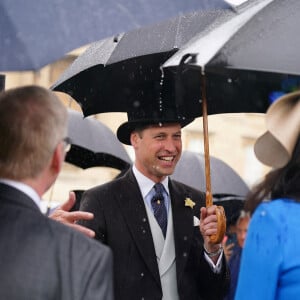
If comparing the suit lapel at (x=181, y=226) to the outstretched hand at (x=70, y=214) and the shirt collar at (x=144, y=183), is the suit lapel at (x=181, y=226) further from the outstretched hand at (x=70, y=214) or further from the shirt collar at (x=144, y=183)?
the outstretched hand at (x=70, y=214)

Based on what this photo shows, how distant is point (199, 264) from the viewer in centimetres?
568

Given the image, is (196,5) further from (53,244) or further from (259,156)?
(53,244)

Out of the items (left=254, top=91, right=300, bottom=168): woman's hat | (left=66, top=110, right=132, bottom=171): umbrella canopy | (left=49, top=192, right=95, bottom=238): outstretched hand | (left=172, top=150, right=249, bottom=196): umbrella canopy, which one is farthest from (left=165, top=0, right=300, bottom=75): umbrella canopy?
(left=172, top=150, right=249, bottom=196): umbrella canopy

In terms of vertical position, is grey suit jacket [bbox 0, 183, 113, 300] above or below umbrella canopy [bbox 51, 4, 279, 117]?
below

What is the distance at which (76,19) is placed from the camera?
4230 mm

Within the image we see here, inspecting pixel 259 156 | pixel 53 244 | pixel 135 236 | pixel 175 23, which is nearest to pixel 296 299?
pixel 259 156

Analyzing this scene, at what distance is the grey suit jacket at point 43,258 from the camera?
11.6 ft

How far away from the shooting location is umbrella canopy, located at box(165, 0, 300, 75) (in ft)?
13.6

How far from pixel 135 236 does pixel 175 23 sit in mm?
1208

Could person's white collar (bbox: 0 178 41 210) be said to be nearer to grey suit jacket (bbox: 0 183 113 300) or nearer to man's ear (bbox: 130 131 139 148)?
grey suit jacket (bbox: 0 183 113 300)

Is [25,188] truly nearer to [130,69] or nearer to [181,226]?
[181,226]

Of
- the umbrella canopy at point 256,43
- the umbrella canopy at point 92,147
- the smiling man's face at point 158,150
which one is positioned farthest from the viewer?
the umbrella canopy at point 92,147

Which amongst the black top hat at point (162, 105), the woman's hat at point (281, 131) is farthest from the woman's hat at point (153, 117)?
the woman's hat at point (281, 131)

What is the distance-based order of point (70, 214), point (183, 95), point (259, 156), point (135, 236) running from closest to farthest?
1. point (259, 156)
2. point (70, 214)
3. point (135, 236)
4. point (183, 95)
